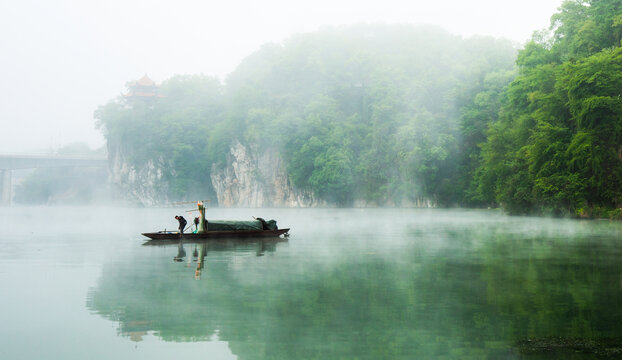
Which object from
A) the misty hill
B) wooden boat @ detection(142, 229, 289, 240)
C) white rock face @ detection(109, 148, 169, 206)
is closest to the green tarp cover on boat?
wooden boat @ detection(142, 229, 289, 240)

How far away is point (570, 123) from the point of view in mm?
44500

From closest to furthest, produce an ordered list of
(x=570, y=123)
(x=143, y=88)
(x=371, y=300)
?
(x=371, y=300)
(x=570, y=123)
(x=143, y=88)

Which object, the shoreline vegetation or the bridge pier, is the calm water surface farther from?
the bridge pier

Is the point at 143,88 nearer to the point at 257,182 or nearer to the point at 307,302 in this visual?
the point at 257,182

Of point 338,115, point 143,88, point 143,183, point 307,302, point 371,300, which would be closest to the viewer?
point 307,302

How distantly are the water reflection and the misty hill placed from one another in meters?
61.4

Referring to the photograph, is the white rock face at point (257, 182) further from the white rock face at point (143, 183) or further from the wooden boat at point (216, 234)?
the wooden boat at point (216, 234)

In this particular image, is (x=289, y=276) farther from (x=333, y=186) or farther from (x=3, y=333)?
(x=333, y=186)

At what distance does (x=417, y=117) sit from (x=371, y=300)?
238 ft

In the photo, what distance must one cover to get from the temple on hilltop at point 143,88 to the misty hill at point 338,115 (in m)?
7.91

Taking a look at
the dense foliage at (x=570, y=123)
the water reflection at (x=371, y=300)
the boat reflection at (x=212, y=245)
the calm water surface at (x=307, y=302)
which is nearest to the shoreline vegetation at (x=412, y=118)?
the dense foliage at (x=570, y=123)

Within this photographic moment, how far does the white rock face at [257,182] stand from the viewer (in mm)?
98375

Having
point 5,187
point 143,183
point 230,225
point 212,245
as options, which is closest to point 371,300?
point 212,245

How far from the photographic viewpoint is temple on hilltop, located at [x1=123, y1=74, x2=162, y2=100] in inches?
5207
